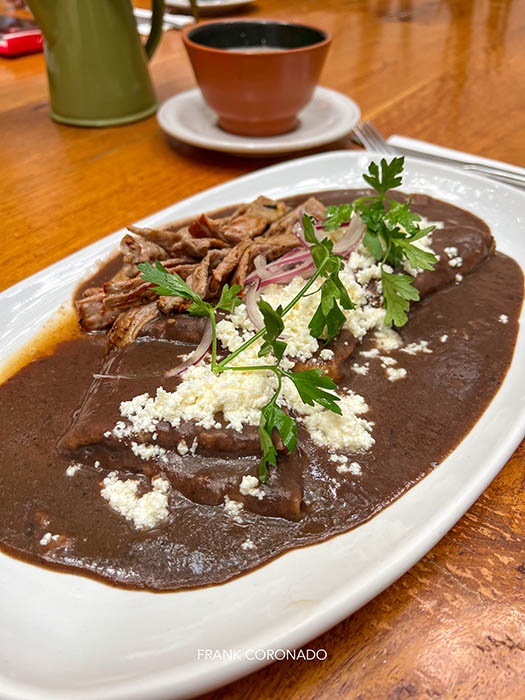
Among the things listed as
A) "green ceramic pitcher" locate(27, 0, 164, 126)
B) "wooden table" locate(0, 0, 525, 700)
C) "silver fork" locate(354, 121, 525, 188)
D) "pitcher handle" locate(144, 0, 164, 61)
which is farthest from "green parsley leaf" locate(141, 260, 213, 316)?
"pitcher handle" locate(144, 0, 164, 61)

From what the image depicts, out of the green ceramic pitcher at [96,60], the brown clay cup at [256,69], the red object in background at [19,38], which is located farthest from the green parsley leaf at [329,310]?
the red object in background at [19,38]

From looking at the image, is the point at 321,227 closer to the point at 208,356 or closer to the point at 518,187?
the point at 208,356

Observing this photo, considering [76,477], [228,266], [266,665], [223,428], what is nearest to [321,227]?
[228,266]

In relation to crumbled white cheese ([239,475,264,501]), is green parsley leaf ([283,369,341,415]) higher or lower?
higher

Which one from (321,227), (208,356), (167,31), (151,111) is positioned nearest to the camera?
(208,356)

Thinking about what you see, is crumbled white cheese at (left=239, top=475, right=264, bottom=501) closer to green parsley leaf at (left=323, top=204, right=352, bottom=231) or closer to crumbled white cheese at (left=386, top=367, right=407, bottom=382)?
crumbled white cheese at (left=386, top=367, right=407, bottom=382)
